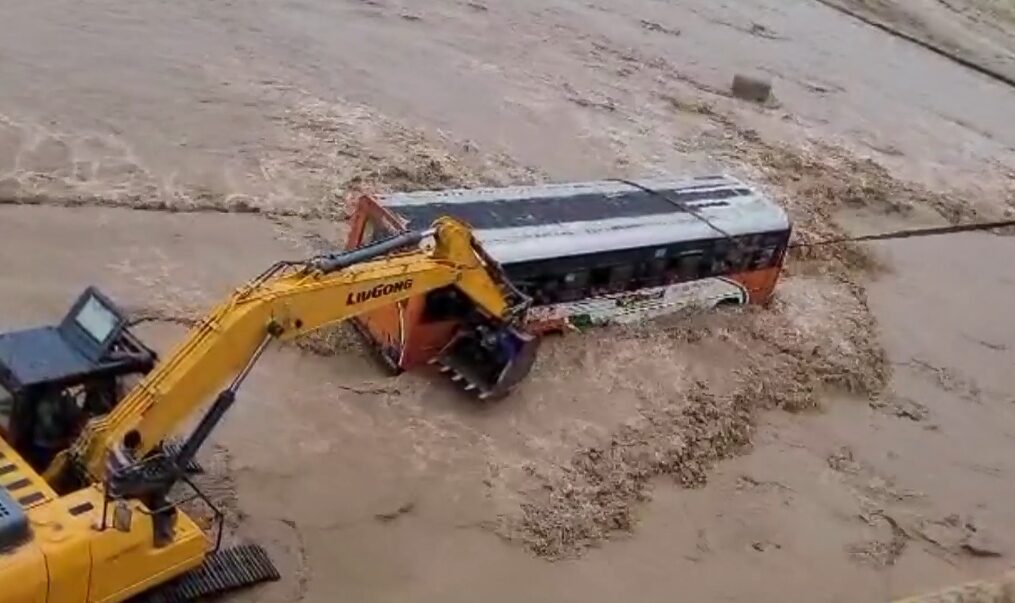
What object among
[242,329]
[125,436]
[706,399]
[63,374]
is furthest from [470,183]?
[125,436]

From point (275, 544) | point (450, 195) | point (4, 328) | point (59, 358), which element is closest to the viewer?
point (59, 358)

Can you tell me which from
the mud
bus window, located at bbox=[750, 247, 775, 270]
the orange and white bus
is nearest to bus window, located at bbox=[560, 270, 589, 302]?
the orange and white bus

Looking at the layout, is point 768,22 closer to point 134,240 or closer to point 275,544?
point 134,240

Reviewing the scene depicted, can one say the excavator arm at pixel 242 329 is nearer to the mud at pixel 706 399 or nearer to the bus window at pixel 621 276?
the mud at pixel 706 399

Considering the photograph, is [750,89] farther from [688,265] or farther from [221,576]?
[221,576]

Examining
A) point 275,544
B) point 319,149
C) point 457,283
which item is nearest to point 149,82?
point 319,149

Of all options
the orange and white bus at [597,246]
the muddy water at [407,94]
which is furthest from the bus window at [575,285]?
the muddy water at [407,94]
